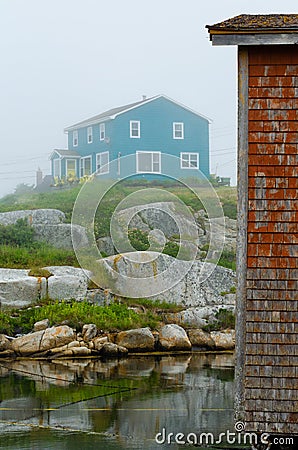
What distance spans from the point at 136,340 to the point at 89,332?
34.5 inches

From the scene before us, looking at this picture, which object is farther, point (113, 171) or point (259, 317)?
point (113, 171)

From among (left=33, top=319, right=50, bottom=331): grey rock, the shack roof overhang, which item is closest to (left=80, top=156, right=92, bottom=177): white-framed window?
(left=33, top=319, right=50, bottom=331): grey rock

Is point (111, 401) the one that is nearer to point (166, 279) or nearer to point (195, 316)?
point (195, 316)

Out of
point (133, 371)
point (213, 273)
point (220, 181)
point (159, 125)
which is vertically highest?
point (159, 125)

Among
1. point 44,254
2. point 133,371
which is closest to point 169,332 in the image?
point 133,371

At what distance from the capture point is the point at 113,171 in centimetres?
2641

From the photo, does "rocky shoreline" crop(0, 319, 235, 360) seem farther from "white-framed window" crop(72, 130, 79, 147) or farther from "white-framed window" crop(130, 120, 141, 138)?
"white-framed window" crop(72, 130, 79, 147)

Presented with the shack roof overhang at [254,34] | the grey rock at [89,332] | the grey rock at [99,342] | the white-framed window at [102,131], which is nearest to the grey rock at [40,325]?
the grey rock at [89,332]

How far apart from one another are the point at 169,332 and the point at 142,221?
6513 millimetres

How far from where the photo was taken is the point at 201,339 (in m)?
15.3

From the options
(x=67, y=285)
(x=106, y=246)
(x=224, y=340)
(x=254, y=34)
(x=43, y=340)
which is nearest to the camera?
(x=254, y=34)

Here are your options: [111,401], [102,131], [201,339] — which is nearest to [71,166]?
[102,131]

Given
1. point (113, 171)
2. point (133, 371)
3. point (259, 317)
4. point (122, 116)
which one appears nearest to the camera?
point (259, 317)

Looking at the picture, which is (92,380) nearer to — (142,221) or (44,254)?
(44,254)
